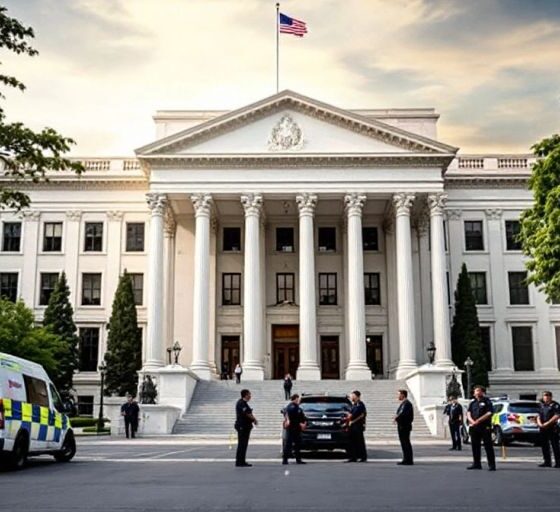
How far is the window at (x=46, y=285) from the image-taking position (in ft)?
174

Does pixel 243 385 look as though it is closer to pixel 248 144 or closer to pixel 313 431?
pixel 248 144

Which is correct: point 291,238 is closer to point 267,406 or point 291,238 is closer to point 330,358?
point 330,358

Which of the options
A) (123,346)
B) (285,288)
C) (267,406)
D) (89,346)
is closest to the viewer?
(267,406)

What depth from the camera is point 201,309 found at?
1780 inches

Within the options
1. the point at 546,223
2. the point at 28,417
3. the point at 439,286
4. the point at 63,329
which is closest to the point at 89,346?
the point at 63,329

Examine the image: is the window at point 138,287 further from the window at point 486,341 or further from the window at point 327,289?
the window at point 486,341

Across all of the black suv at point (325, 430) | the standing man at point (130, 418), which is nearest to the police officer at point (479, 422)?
the black suv at point (325, 430)

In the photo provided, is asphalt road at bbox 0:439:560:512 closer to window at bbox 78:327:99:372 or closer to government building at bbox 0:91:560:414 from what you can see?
government building at bbox 0:91:560:414

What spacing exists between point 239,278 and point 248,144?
9.69m

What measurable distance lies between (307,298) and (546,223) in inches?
748

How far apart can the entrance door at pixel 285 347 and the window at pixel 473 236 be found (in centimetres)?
1316

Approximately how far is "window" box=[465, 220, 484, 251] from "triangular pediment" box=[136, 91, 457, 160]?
8.53 metres

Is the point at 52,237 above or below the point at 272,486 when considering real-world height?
above

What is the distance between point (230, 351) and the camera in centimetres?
5184
